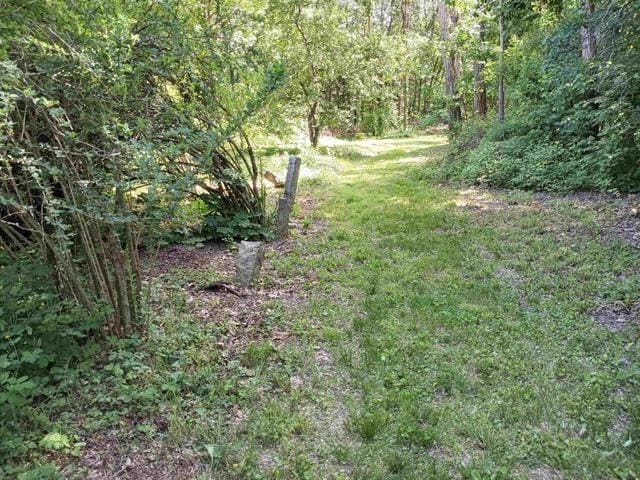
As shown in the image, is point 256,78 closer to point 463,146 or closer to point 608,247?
point 608,247

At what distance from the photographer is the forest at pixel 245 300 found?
2738mm

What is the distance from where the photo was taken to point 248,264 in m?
5.20

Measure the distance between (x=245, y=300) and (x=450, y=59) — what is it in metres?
14.8

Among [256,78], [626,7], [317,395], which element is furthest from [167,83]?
[626,7]

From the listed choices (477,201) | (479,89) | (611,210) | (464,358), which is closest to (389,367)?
(464,358)

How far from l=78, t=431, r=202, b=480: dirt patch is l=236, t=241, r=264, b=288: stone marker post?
2.46 meters

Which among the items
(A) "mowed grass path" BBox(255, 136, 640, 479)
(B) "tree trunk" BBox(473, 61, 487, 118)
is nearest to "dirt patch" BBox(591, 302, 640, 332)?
(A) "mowed grass path" BBox(255, 136, 640, 479)

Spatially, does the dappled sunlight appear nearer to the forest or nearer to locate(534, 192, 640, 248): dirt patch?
locate(534, 192, 640, 248): dirt patch

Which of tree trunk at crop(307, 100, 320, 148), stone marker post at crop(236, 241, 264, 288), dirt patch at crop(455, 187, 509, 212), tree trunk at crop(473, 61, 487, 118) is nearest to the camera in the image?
stone marker post at crop(236, 241, 264, 288)

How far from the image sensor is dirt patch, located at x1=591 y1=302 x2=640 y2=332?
4.04 metres

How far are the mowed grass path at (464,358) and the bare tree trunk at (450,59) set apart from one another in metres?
9.45

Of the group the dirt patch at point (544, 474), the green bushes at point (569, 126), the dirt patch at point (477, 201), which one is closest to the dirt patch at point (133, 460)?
the dirt patch at point (544, 474)

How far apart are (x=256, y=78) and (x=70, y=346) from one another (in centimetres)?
310

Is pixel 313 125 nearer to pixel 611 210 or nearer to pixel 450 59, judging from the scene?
pixel 450 59
